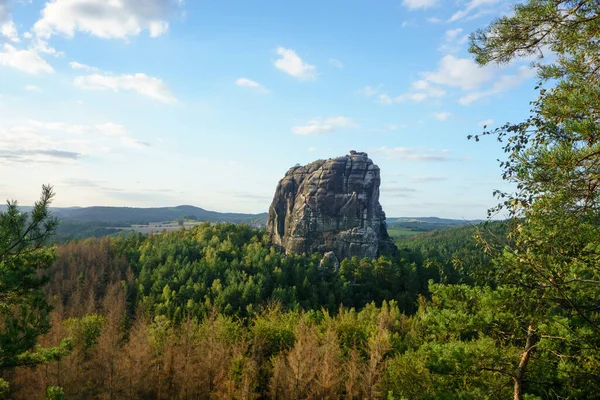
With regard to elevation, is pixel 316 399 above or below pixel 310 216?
below

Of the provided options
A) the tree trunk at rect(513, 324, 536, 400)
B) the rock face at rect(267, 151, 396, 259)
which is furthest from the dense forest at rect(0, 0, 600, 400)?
the rock face at rect(267, 151, 396, 259)

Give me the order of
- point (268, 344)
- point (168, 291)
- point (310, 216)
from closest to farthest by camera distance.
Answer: point (268, 344), point (168, 291), point (310, 216)

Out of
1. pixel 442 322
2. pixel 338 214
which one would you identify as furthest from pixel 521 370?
pixel 338 214

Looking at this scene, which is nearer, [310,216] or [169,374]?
[169,374]

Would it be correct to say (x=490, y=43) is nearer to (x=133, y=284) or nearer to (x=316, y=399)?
(x=316, y=399)

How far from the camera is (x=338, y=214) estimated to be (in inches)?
2945

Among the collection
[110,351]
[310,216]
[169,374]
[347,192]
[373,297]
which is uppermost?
[347,192]

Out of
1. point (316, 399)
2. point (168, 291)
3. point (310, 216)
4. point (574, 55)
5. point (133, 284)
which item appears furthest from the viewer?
point (310, 216)

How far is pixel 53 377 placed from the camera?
19578mm

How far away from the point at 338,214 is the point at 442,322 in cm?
6552

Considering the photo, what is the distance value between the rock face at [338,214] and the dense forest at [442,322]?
86.5ft

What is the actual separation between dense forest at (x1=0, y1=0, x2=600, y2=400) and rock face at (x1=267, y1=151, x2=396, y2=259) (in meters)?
26.4

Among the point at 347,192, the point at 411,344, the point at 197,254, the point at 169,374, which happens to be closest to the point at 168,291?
the point at 197,254

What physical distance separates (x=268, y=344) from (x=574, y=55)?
75.1 ft
